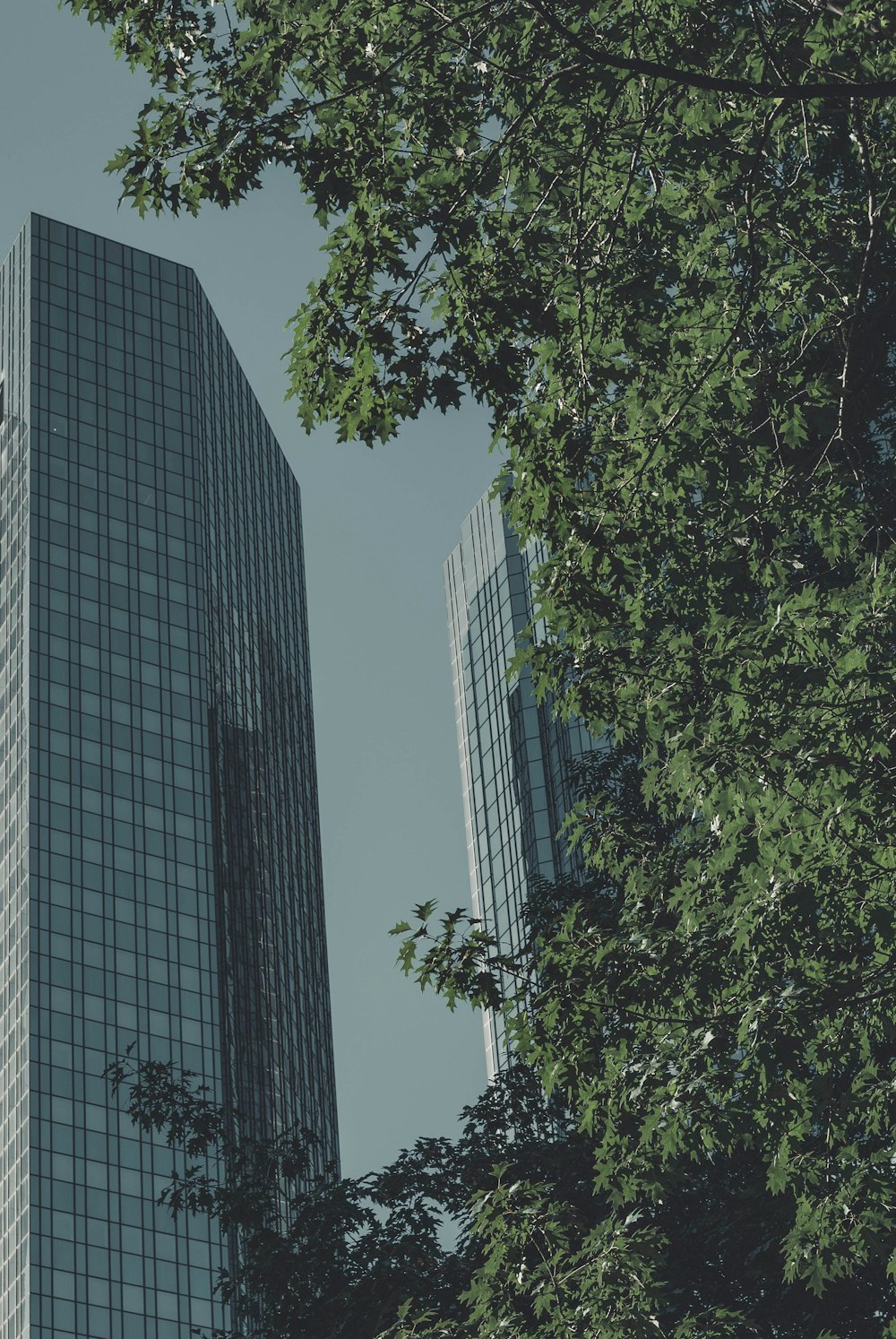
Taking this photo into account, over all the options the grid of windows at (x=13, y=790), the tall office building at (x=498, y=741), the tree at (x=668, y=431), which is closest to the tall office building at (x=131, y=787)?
the grid of windows at (x=13, y=790)

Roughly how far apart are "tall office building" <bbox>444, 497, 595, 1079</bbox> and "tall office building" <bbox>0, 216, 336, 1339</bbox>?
15.9m

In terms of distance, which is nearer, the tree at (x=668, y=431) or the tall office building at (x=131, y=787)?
the tree at (x=668, y=431)

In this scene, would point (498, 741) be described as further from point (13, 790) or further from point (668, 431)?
point (668, 431)

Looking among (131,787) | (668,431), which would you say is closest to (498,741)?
(131,787)

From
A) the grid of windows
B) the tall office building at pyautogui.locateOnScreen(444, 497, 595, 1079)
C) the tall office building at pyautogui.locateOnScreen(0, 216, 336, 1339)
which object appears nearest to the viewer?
the grid of windows

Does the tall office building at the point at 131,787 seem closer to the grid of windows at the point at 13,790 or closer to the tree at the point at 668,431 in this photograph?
the grid of windows at the point at 13,790

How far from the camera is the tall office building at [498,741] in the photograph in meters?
121

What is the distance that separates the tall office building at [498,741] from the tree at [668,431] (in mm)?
101224

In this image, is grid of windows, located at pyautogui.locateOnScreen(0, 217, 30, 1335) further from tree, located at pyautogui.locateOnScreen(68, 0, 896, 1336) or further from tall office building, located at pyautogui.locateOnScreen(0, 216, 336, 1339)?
tree, located at pyautogui.locateOnScreen(68, 0, 896, 1336)

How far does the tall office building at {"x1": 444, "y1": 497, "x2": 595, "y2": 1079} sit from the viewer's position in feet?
397

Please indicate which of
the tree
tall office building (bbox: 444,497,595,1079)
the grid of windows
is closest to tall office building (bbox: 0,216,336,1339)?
the grid of windows

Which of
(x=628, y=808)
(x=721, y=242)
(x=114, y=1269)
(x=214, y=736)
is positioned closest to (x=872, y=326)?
(x=721, y=242)

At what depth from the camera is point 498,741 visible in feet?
427

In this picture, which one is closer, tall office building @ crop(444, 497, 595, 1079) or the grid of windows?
the grid of windows
